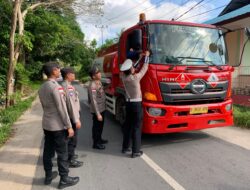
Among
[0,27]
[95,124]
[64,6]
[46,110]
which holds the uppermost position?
[64,6]

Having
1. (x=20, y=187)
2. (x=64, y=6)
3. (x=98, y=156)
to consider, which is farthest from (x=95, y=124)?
(x=64, y=6)

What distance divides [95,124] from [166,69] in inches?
73.2

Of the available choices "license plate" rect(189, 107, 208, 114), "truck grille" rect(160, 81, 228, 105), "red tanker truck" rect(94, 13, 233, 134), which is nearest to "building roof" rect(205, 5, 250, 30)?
"red tanker truck" rect(94, 13, 233, 134)

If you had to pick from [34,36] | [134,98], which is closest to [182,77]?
[134,98]

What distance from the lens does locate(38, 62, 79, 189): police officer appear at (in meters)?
3.93

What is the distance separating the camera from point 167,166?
484 cm

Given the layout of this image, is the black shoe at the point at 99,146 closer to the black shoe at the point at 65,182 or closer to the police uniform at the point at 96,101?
the police uniform at the point at 96,101

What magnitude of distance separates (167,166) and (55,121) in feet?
6.78

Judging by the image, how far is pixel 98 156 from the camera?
5500 millimetres

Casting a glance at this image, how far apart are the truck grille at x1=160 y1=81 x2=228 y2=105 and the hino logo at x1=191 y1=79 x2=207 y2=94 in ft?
0.19

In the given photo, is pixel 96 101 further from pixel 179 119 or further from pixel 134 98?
pixel 179 119

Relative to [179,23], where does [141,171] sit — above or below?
below

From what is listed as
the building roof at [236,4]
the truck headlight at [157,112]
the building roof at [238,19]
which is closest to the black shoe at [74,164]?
the truck headlight at [157,112]

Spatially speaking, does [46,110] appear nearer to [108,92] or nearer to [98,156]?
[98,156]
